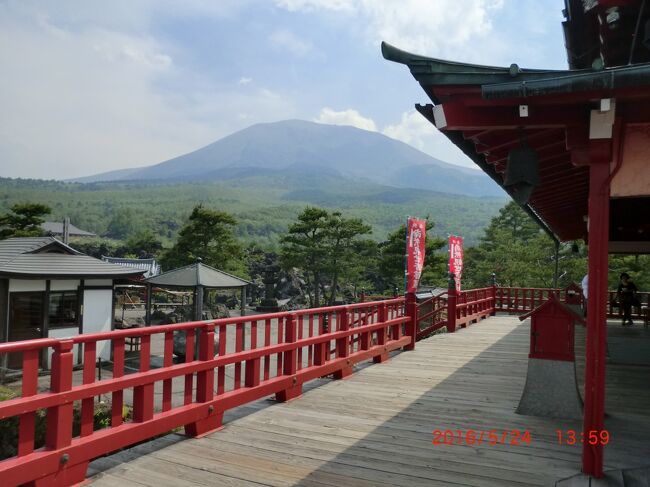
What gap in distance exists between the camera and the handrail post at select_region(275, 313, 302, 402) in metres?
6.00

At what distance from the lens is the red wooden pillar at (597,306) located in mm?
3682

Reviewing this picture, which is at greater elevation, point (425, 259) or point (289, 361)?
point (425, 259)

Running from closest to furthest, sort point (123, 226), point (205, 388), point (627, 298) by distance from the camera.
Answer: point (205, 388) < point (627, 298) < point (123, 226)

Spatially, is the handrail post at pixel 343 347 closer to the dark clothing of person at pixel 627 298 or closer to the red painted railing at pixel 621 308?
the dark clothing of person at pixel 627 298

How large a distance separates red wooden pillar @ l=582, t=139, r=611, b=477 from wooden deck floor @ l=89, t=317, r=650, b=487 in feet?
1.46

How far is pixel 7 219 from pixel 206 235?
11777 millimetres

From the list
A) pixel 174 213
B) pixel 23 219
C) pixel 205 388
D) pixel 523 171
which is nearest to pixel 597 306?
pixel 523 171

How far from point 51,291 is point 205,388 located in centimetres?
1257

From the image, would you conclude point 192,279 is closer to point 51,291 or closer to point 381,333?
point 51,291

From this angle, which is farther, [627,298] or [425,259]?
[425,259]

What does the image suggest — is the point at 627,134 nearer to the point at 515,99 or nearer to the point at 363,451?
the point at 515,99

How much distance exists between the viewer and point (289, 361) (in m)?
6.07

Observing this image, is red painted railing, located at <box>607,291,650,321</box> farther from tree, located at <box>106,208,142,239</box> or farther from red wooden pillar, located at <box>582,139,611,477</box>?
tree, located at <box>106,208,142,239</box>

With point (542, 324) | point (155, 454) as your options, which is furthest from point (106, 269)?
point (542, 324)
